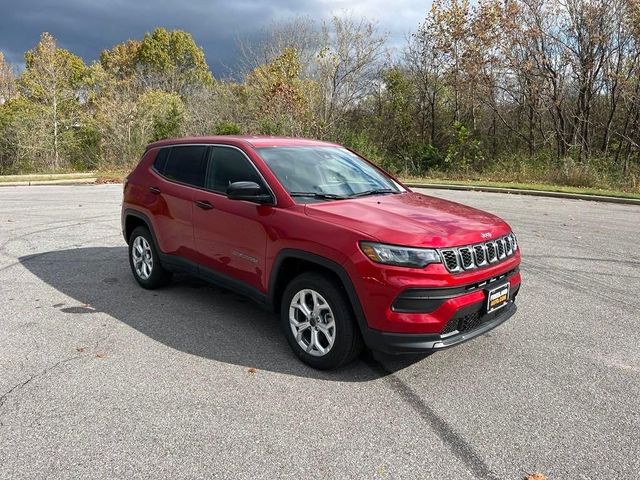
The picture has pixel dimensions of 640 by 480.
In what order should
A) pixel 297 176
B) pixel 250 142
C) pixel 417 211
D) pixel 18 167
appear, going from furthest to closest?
pixel 18 167 < pixel 250 142 < pixel 297 176 < pixel 417 211

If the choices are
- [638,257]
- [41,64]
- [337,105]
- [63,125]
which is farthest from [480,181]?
[41,64]

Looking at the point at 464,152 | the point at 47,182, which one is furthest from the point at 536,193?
the point at 47,182

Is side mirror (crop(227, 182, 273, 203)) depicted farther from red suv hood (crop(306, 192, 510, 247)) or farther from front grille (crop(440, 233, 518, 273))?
front grille (crop(440, 233, 518, 273))

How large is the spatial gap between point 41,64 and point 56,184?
11.4 m

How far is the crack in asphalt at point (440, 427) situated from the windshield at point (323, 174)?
1.48 m

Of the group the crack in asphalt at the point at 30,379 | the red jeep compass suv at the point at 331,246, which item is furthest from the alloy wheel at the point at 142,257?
the crack in asphalt at the point at 30,379

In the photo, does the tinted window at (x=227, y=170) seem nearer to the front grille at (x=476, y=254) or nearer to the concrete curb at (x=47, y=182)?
the front grille at (x=476, y=254)

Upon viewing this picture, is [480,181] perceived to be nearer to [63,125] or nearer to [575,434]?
[575,434]

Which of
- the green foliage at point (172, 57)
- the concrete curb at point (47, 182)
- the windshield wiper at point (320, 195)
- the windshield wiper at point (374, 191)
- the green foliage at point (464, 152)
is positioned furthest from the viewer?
the green foliage at point (172, 57)

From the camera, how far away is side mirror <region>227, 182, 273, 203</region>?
3.88 m

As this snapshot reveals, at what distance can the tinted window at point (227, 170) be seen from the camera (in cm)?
428

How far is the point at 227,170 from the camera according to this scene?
4.54 metres

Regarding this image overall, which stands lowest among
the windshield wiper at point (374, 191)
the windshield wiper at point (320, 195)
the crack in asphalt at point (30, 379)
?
the crack in asphalt at point (30, 379)

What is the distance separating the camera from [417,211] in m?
3.80
